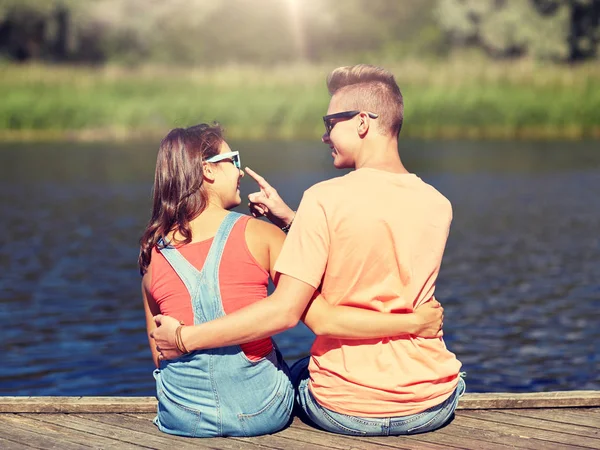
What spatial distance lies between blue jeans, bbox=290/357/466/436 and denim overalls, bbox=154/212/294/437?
11cm

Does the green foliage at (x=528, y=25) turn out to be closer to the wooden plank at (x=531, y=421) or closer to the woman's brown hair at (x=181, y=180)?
the wooden plank at (x=531, y=421)

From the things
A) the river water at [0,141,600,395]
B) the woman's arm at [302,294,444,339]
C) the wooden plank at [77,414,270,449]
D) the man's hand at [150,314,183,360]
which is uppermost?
the woman's arm at [302,294,444,339]

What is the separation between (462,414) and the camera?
12.4 feet

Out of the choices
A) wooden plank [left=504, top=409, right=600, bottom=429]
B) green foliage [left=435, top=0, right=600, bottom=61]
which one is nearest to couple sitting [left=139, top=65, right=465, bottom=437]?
wooden plank [left=504, top=409, right=600, bottom=429]

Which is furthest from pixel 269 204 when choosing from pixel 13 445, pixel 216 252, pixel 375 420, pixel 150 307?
pixel 13 445

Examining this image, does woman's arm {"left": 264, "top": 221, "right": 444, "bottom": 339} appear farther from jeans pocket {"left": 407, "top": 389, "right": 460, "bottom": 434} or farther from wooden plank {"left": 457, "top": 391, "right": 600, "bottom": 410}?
wooden plank {"left": 457, "top": 391, "right": 600, "bottom": 410}

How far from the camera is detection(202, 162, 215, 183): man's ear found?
3.42 meters

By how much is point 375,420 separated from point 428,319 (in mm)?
384

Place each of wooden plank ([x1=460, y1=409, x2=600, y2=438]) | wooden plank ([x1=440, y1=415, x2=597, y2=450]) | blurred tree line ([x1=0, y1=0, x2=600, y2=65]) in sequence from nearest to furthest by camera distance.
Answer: wooden plank ([x1=440, y1=415, x2=597, y2=450]) → wooden plank ([x1=460, y1=409, x2=600, y2=438]) → blurred tree line ([x1=0, y1=0, x2=600, y2=65])

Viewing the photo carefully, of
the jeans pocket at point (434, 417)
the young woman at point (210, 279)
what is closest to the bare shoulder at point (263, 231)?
the young woman at point (210, 279)

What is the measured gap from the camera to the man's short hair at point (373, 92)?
3215 mm

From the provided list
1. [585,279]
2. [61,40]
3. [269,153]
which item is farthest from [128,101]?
[585,279]

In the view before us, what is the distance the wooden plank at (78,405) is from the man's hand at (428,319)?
3.84ft

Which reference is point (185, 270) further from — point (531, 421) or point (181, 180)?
point (531, 421)
